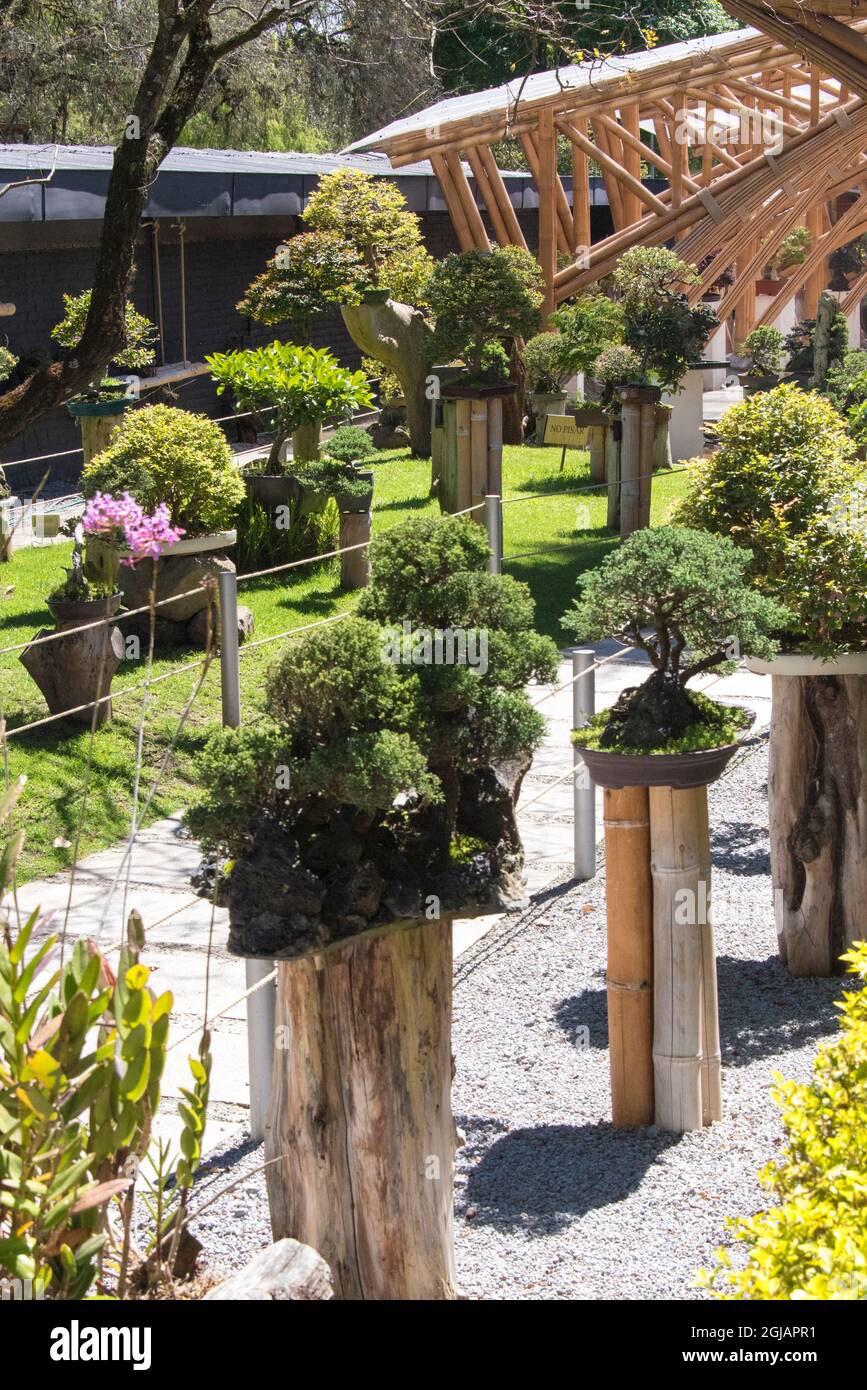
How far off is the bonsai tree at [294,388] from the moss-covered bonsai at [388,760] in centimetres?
833

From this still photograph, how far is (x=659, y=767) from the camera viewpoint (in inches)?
182

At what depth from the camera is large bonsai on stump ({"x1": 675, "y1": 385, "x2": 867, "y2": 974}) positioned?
210 inches

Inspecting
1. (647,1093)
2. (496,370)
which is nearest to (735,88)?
(496,370)

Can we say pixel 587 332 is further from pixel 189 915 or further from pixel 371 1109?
pixel 371 1109

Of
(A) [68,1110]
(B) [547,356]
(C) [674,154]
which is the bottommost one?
(A) [68,1110]

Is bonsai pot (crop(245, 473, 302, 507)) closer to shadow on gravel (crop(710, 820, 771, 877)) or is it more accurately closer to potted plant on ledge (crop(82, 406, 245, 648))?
potted plant on ledge (crop(82, 406, 245, 648))

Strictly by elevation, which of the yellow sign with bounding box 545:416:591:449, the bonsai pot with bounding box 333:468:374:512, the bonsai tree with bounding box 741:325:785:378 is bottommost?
the bonsai pot with bounding box 333:468:374:512

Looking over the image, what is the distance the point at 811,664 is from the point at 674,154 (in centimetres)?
1595

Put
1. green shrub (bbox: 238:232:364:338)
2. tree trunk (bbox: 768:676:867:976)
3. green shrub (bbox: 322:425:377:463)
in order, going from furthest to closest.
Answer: green shrub (bbox: 238:232:364:338) < green shrub (bbox: 322:425:377:463) < tree trunk (bbox: 768:676:867:976)

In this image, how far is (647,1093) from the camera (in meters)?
5.03

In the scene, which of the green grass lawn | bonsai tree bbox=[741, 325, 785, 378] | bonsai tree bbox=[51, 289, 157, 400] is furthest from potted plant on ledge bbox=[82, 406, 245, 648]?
bonsai tree bbox=[741, 325, 785, 378]

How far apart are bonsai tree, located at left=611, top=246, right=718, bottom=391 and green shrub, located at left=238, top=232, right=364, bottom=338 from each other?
264 cm

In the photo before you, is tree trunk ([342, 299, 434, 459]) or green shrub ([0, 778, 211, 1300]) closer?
green shrub ([0, 778, 211, 1300])

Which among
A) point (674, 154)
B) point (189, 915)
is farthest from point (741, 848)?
point (674, 154)
